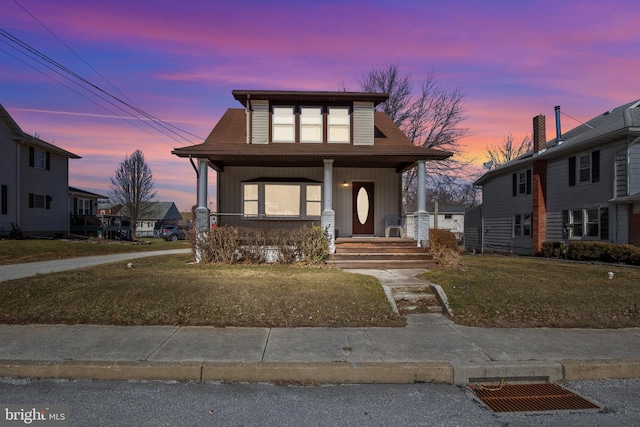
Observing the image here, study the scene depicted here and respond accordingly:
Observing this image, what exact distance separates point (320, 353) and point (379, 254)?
263 inches

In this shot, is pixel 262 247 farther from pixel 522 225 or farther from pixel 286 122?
pixel 522 225

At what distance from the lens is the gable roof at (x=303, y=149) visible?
39.8ft

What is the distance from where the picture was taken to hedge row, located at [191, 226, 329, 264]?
10.8 meters

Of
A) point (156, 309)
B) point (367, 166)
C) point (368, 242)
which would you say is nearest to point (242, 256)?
point (368, 242)

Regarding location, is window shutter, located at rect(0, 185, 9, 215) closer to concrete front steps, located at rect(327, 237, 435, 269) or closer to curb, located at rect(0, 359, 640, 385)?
concrete front steps, located at rect(327, 237, 435, 269)

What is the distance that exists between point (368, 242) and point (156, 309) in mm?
7159

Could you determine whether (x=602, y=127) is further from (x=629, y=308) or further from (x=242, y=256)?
(x=242, y=256)

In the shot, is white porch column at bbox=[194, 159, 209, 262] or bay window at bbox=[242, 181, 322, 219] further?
bay window at bbox=[242, 181, 322, 219]

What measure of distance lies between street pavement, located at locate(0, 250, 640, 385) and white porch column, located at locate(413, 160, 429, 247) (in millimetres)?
6257

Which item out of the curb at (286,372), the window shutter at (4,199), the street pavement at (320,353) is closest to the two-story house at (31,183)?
the window shutter at (4,199)

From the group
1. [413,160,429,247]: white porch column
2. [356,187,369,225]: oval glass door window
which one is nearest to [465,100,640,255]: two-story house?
[413,160,429,247]: white porch column

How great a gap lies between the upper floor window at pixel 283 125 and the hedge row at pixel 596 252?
13.2 metres

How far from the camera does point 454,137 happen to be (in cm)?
2872

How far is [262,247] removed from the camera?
35.6ft
